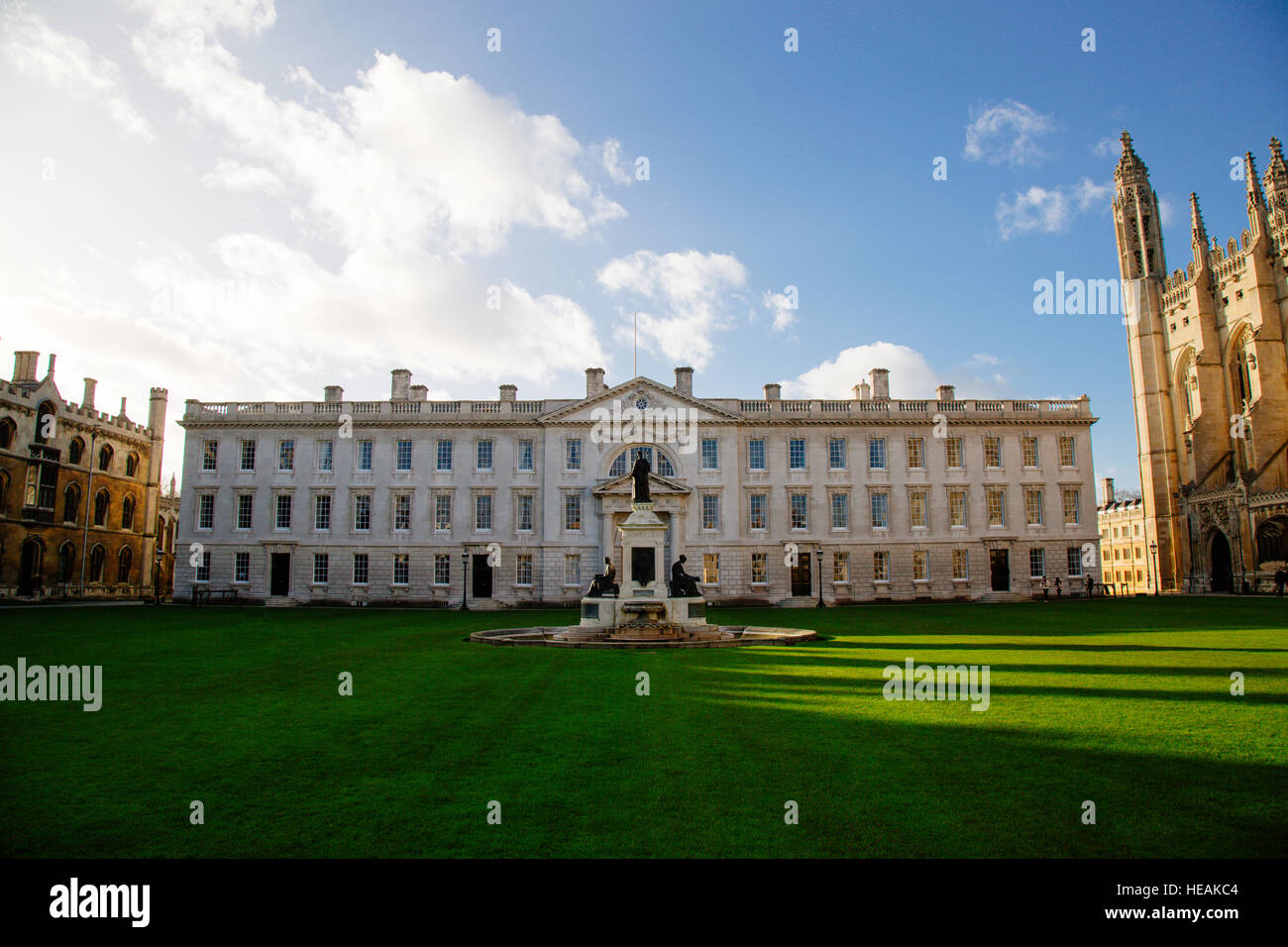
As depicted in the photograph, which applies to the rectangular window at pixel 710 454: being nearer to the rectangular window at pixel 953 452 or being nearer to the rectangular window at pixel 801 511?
the rectangular window at pixel 801 511

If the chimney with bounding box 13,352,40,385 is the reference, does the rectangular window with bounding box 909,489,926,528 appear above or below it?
below

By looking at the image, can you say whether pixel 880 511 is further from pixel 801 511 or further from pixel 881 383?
pixel 881 383

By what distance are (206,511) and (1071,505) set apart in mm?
51945

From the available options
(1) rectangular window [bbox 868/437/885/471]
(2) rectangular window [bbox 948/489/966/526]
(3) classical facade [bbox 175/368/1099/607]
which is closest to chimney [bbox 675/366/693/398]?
(3) classical facade [bbox 175/368/1099/607]

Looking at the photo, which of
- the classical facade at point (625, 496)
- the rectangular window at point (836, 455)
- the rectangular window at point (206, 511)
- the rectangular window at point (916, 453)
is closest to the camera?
the classical facade at point (625, 496)

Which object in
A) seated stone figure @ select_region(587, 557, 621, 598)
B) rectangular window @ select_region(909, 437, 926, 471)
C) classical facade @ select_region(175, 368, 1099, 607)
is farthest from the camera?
rectangular window @ select_region(909, 437, 926, 471)

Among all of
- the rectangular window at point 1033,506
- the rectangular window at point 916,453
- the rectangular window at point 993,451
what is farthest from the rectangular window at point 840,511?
the rectangular window at point 1033,506

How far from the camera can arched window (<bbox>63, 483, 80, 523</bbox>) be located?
46.3 metres

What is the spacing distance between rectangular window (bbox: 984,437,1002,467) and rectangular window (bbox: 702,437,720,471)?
1630 centimetres

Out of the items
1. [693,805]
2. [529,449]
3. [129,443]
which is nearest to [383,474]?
[529,449]

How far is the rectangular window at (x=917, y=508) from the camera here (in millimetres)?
42938

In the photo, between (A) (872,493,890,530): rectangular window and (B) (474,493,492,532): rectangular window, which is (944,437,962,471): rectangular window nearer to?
(A) (872,493,890,530): rectangular window

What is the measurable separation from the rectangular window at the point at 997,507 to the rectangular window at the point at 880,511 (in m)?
6.12

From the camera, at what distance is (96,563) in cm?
4912
